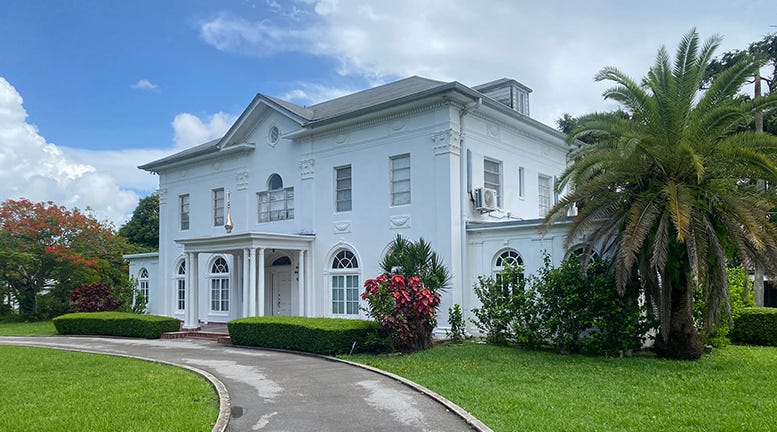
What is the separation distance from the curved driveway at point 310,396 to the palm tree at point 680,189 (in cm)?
534

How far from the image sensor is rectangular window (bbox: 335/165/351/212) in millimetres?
20016

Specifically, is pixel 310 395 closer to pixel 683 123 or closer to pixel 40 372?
pixel 40 372

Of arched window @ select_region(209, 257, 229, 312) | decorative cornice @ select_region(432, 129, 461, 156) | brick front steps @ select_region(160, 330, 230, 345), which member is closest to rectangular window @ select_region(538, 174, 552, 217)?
decorative cornice @ select_region(432, 129, 461, 156)

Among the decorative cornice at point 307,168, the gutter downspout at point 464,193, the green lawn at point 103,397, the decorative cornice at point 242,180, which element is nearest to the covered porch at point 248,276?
the decorative cornice at point 307,168

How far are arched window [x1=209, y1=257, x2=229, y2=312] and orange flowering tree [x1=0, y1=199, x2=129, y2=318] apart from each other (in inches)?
322

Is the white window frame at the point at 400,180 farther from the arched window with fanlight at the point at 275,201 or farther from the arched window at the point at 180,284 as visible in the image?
the arched window at the point at 180,284

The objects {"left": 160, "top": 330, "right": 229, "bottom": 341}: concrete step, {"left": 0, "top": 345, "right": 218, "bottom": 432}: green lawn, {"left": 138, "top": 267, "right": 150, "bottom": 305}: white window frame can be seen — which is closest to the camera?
{"left": 0, "top": 345, "right": 218, "bottom": 432}: green lawn

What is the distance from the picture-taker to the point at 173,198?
26.2 metres

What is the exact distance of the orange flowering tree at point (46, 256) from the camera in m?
29.8

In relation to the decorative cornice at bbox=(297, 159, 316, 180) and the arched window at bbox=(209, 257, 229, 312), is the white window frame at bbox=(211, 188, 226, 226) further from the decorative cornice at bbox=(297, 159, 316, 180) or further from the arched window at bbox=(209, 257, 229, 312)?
the decorative cornice at bbox=(297, 159, 316, 180)

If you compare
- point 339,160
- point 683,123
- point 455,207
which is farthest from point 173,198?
point 683,123

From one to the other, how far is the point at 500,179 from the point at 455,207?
9.49ft

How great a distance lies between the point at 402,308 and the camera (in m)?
14.4

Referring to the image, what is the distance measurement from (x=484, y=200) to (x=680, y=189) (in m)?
6.50
